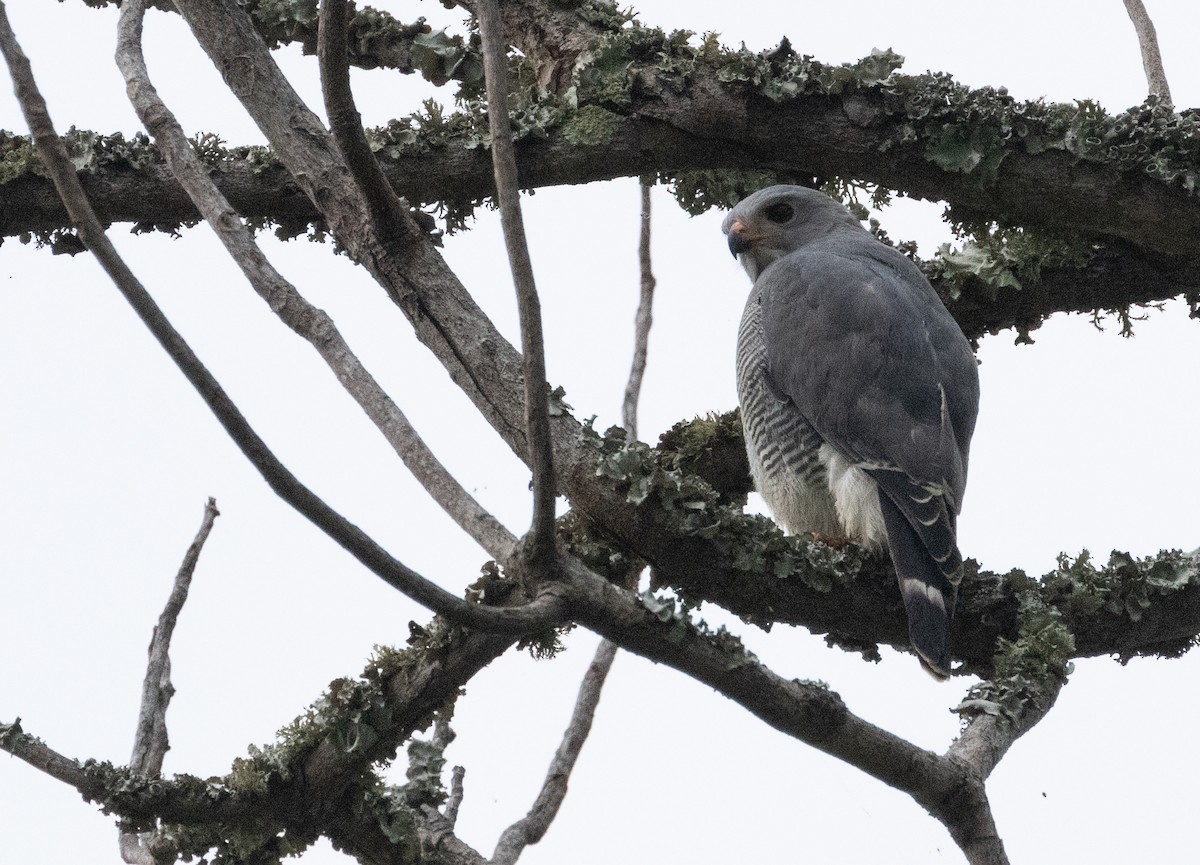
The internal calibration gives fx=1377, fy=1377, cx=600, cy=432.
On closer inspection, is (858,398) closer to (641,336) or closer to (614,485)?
(641,336)

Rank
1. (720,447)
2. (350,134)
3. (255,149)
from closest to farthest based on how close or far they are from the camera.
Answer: (350,134) < (255,149) < (720,447)

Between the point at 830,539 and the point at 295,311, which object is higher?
the point at 830,539

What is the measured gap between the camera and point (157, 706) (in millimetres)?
3527

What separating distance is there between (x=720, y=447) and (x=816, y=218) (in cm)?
116

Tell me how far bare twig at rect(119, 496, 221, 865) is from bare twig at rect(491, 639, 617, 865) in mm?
842

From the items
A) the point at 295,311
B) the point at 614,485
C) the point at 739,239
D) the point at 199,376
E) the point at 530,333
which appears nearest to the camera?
the point at 199,376

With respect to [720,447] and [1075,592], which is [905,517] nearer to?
[1075,592]

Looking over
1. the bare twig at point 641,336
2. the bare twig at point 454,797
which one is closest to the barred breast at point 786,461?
the bare twig at point 641,336

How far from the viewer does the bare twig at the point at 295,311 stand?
2.56m

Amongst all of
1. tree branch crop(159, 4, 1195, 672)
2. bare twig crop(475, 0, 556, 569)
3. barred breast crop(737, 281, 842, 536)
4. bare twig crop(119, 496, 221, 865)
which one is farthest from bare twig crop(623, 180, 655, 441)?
bare twig crop(475, 0, 556, 569)

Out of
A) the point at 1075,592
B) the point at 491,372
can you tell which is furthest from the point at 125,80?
the point at 1075,592

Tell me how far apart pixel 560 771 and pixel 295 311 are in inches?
61.1

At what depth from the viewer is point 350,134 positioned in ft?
10.5

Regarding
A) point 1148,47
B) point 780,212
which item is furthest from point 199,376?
point 1148,47
